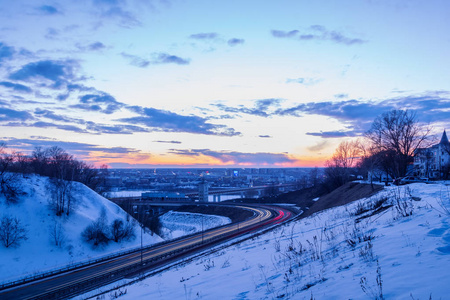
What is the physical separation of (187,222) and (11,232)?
57.1 metres

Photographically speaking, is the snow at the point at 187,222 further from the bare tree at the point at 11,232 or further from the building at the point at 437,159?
the building at the point at 437,159

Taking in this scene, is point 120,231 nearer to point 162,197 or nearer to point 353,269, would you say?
point 353,269

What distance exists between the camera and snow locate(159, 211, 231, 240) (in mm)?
81875

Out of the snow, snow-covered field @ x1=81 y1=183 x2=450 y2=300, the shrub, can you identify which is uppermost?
snow-covered field @ x1=81 y1=183 x2=450 y2=300

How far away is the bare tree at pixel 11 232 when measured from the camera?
35.8 meters

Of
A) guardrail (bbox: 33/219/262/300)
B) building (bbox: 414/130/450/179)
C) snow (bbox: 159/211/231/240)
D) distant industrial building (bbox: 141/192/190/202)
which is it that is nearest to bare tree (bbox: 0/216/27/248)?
guardrail (bbox: 33/219/262/300)

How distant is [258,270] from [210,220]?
7971 centimetres

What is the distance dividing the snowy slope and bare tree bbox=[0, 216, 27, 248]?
0.72m

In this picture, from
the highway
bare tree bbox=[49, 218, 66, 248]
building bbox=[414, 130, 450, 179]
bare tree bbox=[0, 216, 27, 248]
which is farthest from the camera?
building bbox=[414, 130, 450, 179]

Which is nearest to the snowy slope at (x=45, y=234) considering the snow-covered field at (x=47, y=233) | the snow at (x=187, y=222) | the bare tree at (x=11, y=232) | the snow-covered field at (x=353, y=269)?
the snow-covered field at (x=47, y=233)

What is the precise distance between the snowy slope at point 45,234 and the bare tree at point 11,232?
72cm

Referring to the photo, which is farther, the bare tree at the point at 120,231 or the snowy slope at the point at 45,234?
the bare tree at the point at 120,231

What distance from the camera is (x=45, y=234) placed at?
40156 mm

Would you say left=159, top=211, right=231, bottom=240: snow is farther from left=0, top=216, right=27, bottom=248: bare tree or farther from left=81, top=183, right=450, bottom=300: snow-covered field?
left=81, top=183, right=450, bottom=300: snow-covered field
